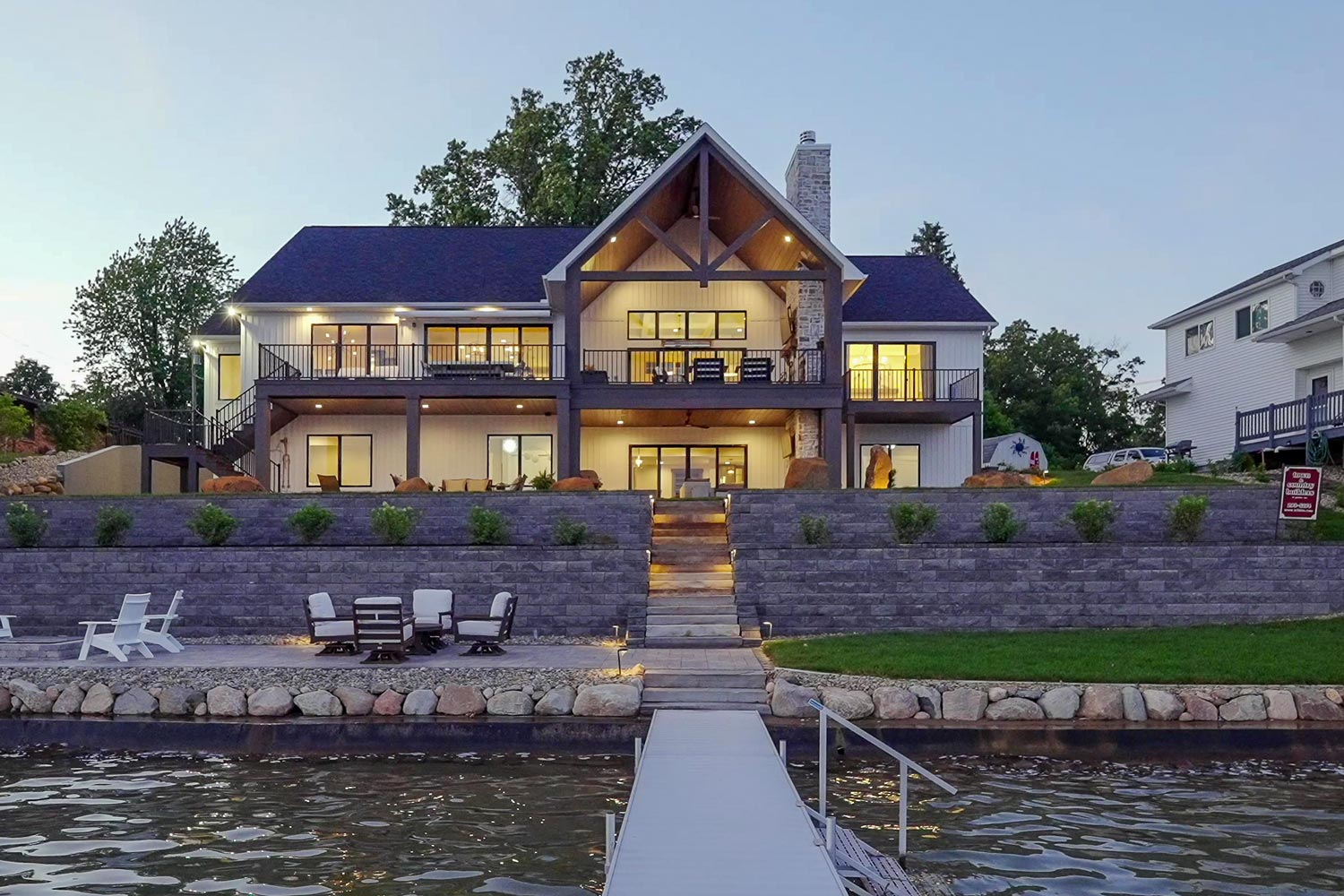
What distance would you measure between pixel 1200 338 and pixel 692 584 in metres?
25.8

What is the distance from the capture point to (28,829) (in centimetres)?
876

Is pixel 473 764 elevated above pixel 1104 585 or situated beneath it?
situated beneath

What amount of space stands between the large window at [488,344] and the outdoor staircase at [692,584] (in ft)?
24.8

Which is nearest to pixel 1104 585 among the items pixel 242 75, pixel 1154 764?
pixel 1154 764

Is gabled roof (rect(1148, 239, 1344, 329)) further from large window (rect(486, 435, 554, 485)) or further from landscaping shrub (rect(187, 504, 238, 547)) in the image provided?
landscaping shrub (rect(187, 504, 238, 547))

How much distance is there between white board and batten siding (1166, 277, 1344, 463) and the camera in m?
30.9

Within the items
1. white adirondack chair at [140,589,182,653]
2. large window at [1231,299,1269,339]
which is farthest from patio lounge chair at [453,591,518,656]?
large window at [1231,299,1269,339]

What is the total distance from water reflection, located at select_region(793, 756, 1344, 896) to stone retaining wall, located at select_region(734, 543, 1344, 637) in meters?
6.02

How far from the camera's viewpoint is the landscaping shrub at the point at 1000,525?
1873 cm

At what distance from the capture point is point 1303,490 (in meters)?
19.0

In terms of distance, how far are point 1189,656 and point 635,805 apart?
9696 millimetres

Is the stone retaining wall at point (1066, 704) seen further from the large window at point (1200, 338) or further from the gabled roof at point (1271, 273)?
the large window at point (1200, 338)

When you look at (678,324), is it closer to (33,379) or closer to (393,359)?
(393,359)

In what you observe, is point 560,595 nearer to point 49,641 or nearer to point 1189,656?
point 49,641
